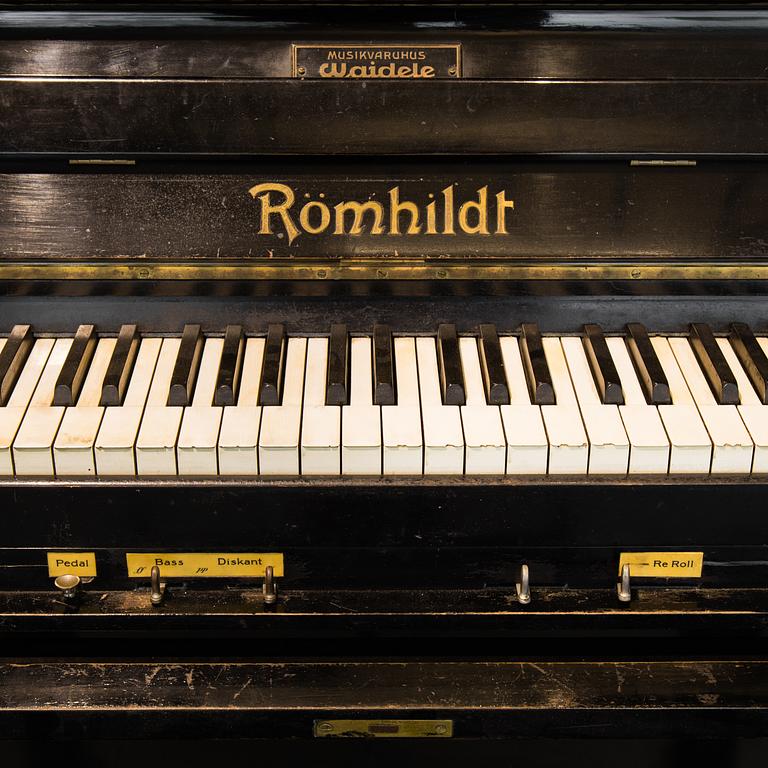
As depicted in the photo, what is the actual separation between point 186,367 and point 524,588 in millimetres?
715

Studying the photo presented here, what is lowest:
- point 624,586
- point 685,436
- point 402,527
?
point 624,586

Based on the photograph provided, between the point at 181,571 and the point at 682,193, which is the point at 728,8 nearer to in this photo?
the point at 682,193

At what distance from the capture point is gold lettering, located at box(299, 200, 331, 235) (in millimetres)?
1997

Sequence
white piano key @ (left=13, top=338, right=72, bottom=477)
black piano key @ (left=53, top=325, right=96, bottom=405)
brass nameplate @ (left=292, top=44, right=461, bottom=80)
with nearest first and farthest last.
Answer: white piano key @ (left=13, top=338, right=72, bottom=477), black piano key @ (left=53, top=325, right=96, bottom=405), brass nameplate @ (left=292, top=44, right=461, bottom=80)

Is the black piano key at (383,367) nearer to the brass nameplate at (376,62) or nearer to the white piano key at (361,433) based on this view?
the white piano key at (361,433)

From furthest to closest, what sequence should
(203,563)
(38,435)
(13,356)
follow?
(13,356) → (203,563) → (38,435)

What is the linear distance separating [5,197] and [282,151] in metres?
0.54

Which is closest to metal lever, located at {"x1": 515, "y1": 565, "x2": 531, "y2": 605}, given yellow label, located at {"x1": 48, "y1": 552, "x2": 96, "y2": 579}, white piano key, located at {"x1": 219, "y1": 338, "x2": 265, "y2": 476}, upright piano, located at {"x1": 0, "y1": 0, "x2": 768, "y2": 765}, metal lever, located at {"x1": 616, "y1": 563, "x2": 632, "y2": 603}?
upright piano, located at {"x1": 0, "y1": 0, "x2": 768, "y2": 765}

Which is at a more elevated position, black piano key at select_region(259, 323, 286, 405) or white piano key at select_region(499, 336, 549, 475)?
black piano key at select_region(259, 323, 286, 405)

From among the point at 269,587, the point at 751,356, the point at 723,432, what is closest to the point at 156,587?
the point at 269,587

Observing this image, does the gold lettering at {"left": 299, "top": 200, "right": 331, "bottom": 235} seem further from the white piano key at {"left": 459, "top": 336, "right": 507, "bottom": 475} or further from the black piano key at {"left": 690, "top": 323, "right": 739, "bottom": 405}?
the black piano key at {"left": 690, "top": 323, "right": 739, "bottom": 405}

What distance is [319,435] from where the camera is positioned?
172 centimetres

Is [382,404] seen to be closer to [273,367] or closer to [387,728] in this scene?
[273,367]

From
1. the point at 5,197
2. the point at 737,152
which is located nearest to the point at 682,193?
the point at 737,152
